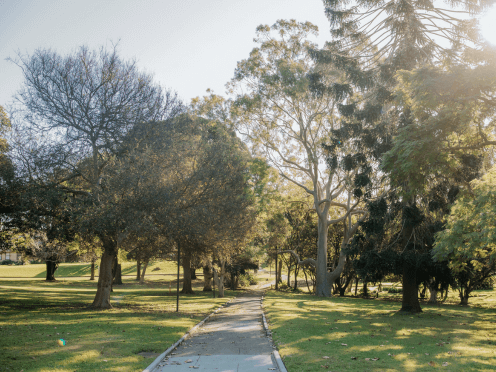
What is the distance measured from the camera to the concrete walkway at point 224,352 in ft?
25.4

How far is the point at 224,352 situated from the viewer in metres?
9.17

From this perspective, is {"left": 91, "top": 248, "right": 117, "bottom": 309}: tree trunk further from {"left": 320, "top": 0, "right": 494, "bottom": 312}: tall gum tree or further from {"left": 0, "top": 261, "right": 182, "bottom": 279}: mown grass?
{"left": 0, "top": 261, "right": 182, "bottom": 279}: mown grass

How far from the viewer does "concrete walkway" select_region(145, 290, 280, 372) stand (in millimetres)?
7742

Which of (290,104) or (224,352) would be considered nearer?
(224,352)

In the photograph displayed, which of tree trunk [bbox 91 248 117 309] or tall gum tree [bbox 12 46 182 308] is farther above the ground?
tall gum tree [bbox 12 46 182 308]

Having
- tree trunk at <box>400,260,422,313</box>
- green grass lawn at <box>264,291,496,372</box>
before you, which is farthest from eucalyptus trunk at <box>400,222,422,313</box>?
green grass lawn at <box>264,291,496,372</box>

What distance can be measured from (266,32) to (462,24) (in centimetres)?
1392

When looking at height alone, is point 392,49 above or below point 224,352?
above

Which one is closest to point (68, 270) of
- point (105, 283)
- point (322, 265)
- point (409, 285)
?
point (322, 265)

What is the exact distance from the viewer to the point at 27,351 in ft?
29.1

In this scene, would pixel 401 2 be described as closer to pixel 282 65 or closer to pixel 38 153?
pixel 282 65

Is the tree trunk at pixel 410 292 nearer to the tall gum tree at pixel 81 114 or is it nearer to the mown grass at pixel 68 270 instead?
the tall gum tree at pixel 81 114

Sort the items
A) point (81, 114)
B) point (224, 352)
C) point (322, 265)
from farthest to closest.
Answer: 1. point (322, 265)
2. point (81, 114)
3. point (224, 352)

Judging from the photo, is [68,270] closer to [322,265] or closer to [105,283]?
[322,265]
